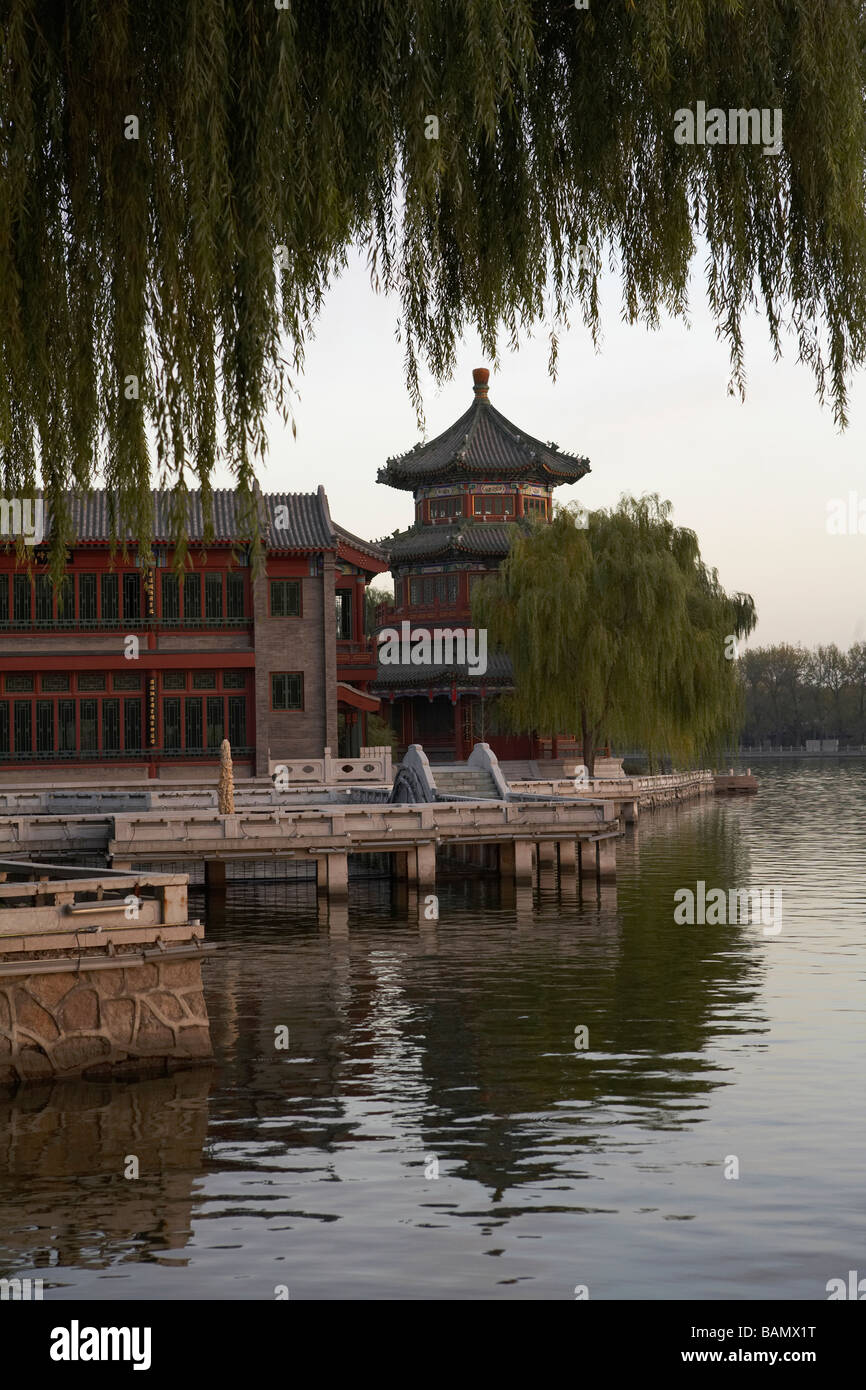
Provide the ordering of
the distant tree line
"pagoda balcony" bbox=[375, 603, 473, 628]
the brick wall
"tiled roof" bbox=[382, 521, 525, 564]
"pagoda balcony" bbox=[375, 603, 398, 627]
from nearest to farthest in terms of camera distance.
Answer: the brick wall → "tiled roof" bbox=[382, 521, 525, 564] → "pagoda balcony" bbox=[375, 603, 473, 628] → "pagoda balcony" bbox=[375, 603, 398, 627] → the distant tree line

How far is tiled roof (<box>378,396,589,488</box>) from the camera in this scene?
56.2 metres

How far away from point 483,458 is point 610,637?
18.1 metres

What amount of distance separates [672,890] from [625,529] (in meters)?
17.1

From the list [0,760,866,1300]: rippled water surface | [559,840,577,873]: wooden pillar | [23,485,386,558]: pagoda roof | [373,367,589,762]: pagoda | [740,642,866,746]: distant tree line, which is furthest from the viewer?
[740,642,866,746]: distant tree line

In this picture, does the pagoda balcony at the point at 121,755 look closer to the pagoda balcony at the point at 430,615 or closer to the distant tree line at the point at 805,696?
the pagoda balcony at the point at 430,615

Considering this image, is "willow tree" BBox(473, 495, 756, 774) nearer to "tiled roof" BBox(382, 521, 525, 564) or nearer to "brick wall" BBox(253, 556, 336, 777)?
"brick wall" BBox(253, 556, 336, 777)

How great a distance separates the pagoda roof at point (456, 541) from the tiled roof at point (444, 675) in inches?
171

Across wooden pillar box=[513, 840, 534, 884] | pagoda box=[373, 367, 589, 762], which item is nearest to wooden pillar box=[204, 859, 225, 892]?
wooden pillar box=[513, 840, 534, 884]

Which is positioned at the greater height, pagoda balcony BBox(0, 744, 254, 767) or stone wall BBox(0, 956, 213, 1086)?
pagoda balcony BBox(0, 744, 254, 767)

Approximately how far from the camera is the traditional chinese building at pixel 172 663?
4044 centimetres

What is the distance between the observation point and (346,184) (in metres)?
5.73

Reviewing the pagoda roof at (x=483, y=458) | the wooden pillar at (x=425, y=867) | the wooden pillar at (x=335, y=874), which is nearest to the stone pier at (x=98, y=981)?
the wooden pillar at (x=335, y=874)

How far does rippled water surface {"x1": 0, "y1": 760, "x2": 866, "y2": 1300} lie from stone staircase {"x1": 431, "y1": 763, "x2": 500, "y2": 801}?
9382mm

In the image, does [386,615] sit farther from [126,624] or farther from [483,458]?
[126,624]
